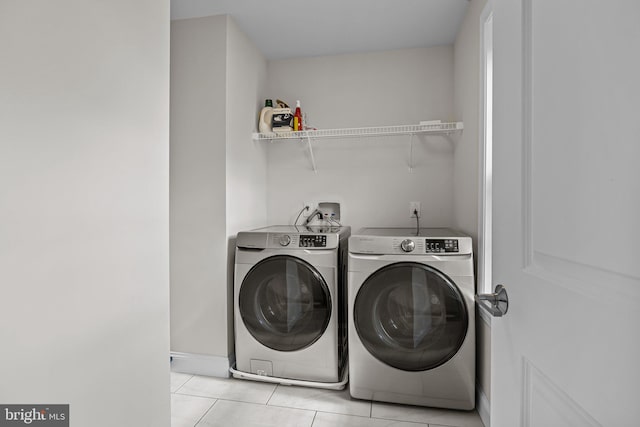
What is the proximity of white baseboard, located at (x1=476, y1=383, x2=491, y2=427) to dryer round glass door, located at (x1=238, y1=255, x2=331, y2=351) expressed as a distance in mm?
939

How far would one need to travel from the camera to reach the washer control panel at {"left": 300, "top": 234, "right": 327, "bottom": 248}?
206 cm

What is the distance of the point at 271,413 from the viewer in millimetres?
1845

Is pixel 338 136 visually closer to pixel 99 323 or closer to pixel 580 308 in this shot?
pixel 99 323

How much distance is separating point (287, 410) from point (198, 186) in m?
1.51

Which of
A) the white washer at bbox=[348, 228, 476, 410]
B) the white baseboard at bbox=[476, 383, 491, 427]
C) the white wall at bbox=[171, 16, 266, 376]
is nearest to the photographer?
the white baseboard at bbox=[476, 383, 491, 427]

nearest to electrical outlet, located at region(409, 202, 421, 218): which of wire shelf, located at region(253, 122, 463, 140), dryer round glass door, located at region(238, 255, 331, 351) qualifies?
wire shelf, located at region(253, 122, 463, 140)

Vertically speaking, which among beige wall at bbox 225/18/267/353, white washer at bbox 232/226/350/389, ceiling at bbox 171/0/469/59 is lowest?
white washer at bbox 232/226/350/389

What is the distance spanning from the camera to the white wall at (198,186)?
2.22 meters

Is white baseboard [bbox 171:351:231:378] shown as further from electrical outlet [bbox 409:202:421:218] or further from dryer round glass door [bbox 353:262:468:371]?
electrical outlet [bbox 409:202:421:218]

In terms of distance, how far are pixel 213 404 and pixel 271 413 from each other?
1.19 feet

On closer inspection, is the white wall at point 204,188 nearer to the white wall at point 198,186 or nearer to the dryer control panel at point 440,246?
the white wall at point 198,186

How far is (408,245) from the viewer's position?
6.13 ft

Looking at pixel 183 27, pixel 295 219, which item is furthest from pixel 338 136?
pixel 183 27

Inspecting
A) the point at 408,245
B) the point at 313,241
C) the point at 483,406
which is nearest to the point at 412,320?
the point at 408,245
